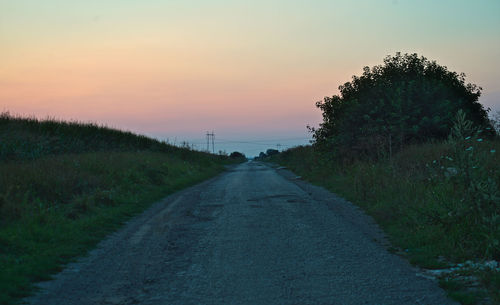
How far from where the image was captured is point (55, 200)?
1372 centimetres

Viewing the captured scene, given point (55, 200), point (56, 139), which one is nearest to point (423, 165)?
point (55, 200)

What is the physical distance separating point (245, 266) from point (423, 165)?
1117cm

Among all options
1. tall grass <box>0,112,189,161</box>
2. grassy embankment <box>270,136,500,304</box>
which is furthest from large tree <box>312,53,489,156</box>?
tall grass <box>0,112,189,161</box>

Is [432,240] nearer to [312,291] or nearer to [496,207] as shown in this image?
[496,207]

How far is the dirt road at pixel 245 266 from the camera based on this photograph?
5.57m

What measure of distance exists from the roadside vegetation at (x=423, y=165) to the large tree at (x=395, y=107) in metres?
0.06

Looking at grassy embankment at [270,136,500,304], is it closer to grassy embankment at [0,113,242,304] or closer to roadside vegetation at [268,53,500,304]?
roadside vegetation at [268,53,500,304]

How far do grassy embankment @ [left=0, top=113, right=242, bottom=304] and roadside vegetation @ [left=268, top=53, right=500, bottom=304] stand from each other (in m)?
6.31

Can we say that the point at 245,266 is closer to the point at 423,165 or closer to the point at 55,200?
the point at 55,200

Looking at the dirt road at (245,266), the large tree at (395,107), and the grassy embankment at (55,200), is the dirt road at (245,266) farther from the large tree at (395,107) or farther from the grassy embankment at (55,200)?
the large tree at (395,107)

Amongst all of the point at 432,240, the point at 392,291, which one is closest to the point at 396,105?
the point at 432,240

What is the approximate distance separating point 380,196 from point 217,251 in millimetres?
7468

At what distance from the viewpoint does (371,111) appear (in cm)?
2320

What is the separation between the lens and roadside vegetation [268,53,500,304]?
7.12 metres
